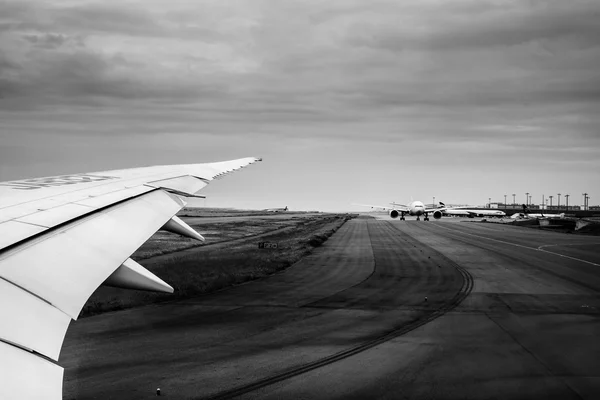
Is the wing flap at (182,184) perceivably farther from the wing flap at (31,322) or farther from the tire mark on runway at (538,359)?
the tire mark on runway at (538,359)

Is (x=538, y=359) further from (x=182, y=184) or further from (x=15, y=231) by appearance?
(x=15, y=231)

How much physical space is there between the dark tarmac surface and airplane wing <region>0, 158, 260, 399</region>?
3.11m

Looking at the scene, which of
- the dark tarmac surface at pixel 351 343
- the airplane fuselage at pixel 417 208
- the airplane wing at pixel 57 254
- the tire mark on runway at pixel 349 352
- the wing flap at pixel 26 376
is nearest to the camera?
the wing flap at pixel 26 376

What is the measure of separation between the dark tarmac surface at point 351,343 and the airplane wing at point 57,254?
3.11 meters

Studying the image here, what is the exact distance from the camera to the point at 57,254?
15.5 ft

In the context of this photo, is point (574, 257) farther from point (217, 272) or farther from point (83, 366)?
point (83, 366)

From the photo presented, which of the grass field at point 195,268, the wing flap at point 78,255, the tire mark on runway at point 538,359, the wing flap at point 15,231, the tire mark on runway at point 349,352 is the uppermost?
the wing flap at point 15,231

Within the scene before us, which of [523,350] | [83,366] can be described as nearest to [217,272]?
[83,366]

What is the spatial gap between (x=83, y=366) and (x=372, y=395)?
576 cm

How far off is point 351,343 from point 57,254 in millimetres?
8758

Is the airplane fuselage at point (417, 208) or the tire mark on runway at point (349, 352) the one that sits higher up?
the airplane fuselage at point (417, 208)

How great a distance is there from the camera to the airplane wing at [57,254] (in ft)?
10.1

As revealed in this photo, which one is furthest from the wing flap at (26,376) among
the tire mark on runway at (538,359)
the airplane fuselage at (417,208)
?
the airplane fuselage at (417,208)

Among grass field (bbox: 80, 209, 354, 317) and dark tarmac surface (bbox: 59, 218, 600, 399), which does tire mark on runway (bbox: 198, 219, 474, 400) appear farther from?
grass field (bbox: 80, 209, 354, 317)
